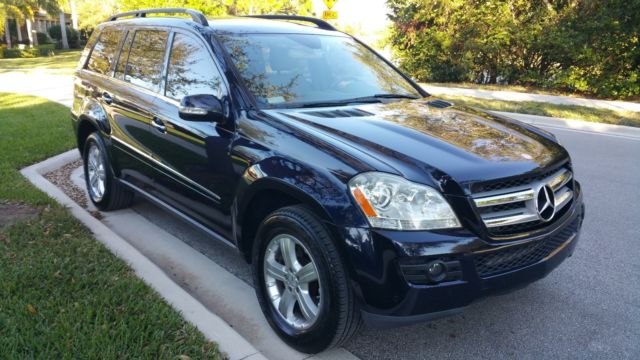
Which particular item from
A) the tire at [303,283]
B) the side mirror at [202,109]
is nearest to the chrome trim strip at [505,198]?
the tire at [303,283]

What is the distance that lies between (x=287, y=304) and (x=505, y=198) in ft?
4.37

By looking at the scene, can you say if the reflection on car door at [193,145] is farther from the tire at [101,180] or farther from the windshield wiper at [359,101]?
the tire at [101,180]

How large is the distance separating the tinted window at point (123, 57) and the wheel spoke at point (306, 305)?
2.88 m

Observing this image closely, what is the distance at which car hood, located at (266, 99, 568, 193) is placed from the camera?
8.71 feet

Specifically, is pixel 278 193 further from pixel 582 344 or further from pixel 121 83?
pixel 121 83

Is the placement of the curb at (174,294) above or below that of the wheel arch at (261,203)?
below

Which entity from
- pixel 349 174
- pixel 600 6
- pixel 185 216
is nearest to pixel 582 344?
pixel 349 174

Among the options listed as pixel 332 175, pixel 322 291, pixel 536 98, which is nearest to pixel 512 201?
pixel 332 175

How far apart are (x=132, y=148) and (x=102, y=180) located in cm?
92

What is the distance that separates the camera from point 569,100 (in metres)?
13.6

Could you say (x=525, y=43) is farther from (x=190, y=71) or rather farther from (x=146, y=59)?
(x=190, y=71)

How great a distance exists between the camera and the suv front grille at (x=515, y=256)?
8.32 feet

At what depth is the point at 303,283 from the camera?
2867 millimetres

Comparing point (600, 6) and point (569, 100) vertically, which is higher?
point (600, 6)
